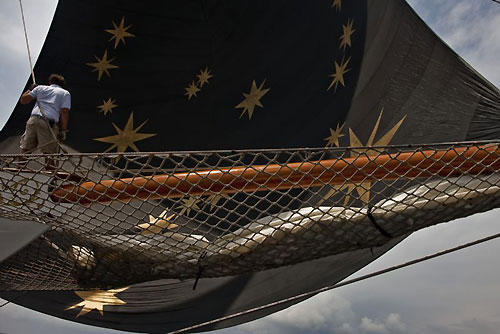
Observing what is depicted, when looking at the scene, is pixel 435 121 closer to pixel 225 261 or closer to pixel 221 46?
pixel 221 46

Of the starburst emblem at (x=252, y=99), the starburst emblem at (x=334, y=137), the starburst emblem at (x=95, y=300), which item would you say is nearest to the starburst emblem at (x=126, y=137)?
the starburst emblem at (x=252, y=99)

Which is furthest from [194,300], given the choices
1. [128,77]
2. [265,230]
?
[128,77]

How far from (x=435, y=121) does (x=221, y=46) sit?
1.43 meters

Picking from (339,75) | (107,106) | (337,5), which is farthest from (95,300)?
(337,5)

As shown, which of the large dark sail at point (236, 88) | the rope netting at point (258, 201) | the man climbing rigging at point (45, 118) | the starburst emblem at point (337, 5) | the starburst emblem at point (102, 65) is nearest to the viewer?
the rope netting at point (258, 201)

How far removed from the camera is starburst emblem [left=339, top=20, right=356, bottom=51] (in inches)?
110

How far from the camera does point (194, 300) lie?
2.56 metres

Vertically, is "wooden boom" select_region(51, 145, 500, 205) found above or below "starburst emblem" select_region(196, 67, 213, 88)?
below

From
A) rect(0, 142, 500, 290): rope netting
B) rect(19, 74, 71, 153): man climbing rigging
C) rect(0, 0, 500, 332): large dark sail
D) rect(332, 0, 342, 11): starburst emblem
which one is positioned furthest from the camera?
rect(332, 0, 342, 11): starburst emblem

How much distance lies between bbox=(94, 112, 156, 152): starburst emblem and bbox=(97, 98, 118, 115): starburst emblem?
109 mm

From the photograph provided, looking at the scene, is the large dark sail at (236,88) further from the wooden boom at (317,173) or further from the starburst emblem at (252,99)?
the wooden boom at (317,173)

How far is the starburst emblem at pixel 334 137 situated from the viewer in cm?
272

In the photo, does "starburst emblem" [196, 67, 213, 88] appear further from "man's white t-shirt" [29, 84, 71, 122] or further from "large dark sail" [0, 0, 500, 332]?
"man's white t-shirt" [29, 84, 71, 122]

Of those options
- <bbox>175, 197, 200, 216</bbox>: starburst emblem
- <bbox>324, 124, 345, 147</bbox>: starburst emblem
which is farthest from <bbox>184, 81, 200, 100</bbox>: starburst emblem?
<bbox>324, 124, 345, 147</bbox>: starburst emblem
